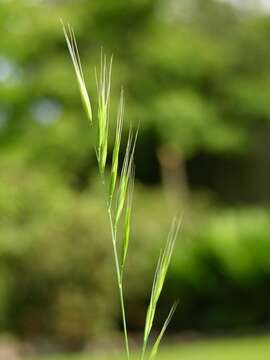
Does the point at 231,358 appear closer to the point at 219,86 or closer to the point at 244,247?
the point at 244,247

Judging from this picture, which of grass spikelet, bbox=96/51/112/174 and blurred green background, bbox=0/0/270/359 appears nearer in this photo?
grass spikelet, bbox=96/51/112/174

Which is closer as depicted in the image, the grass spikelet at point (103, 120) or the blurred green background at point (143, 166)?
the grass spikelet at point (103, 120)

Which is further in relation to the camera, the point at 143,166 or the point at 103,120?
the point at 143,166

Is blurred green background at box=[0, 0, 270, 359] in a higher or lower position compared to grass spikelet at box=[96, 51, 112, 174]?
lower

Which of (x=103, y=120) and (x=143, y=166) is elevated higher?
(x=103, y=120)

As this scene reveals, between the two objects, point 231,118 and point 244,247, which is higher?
point 244,247

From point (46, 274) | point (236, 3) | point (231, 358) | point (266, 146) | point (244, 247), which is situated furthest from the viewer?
point (236, 3)

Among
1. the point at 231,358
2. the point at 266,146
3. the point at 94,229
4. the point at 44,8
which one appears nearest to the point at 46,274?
the point at 94,229

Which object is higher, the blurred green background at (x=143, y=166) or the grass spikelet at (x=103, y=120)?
the grass spikelet at (x=103, y=120)
